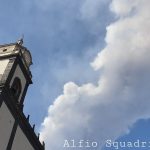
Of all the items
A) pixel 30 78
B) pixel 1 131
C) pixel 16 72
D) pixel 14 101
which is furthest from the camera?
pixel 30 78

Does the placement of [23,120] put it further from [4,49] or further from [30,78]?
[4,49]

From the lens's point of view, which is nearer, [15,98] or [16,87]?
[15,98]

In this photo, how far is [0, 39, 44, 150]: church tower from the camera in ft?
108

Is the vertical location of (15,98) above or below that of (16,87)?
below

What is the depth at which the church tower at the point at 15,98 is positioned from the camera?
32.8 metres

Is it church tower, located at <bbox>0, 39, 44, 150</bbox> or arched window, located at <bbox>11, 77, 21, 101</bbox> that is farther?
arched window, located at <bbox>11, 77, 21, 101</bbox>

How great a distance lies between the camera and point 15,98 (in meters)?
35.2

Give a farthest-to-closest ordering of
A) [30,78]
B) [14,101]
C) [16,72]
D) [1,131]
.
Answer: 1. [30,78]
2. [16,72]
3. [14,101]
4. [1,131]

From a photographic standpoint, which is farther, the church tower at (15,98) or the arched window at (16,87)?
the arched window at (16,87)

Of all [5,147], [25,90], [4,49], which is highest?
[4,49]

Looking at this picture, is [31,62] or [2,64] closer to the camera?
[2,64]

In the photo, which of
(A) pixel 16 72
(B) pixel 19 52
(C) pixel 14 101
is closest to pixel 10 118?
(C) pixel 14 101

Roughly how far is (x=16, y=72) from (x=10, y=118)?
559cm

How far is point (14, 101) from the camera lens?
3475 centimetres
